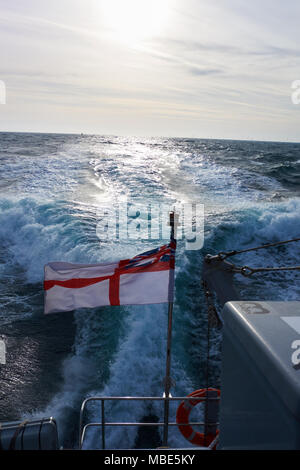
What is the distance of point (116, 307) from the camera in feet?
40.4

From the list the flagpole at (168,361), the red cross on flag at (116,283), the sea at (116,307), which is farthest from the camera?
the sea at (116,307)

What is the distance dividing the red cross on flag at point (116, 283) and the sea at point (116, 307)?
133 cm

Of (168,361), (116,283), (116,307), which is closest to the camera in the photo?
(168,361)

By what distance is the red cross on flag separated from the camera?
19.5 ft

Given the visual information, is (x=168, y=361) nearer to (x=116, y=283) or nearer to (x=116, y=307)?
(x=116, y=283)

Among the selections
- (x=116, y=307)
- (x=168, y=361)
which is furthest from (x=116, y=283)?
(x=116, y=307)

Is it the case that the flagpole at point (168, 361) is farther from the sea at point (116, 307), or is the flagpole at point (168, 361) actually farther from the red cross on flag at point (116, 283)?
the sea at point (116, 307)

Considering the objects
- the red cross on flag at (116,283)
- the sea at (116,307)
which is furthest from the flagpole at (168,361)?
the sea at (116,307)

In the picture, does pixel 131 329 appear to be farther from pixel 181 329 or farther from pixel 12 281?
pixel 12 281

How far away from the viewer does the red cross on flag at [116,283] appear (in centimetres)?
594

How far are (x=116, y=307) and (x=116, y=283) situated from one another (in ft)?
21.6

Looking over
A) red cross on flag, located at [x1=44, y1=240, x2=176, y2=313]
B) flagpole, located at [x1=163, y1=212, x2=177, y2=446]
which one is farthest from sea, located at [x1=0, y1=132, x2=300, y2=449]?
red cross on flag, located at [x1=44, y1=240, x2=176, y2=313]

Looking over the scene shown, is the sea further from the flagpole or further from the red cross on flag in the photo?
the red cross on flag

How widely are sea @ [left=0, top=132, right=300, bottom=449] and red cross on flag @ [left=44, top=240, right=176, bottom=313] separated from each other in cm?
133
